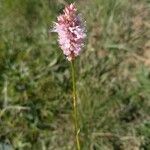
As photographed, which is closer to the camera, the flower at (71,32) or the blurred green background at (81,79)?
the flower at (71,32)

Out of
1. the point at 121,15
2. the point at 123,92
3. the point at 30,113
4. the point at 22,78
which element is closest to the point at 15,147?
the point at 30,113

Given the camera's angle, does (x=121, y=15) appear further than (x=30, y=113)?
Yes

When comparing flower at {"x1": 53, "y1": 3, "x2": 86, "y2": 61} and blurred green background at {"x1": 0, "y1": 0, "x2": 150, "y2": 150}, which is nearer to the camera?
flower at {"x1": 53, "y1": 3, "x2": 86, "y2": 61}

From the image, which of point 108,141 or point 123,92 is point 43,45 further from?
point 108,141

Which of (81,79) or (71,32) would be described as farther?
(81,79)
